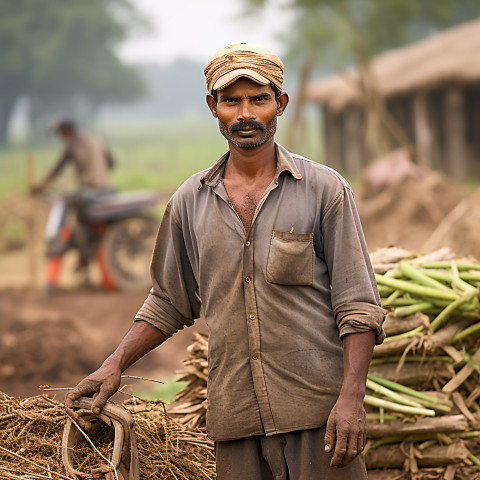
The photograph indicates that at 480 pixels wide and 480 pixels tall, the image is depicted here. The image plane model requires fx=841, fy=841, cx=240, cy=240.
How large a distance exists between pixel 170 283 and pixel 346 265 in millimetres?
595

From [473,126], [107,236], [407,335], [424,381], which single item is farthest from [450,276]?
[473,126]

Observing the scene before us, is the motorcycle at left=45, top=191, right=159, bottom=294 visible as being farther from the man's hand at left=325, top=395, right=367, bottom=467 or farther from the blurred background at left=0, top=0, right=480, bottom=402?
the man's hand at left=325, top=395, right=367, bottom=467

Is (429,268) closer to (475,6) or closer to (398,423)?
(398,423)

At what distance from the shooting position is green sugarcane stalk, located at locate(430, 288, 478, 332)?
335 cm

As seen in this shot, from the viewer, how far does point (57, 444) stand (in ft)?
8.53

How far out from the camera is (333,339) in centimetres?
247

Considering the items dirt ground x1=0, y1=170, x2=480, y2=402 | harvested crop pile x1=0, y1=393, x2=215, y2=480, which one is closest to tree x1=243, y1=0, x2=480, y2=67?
dirt ground x1=0, y1=170, x2=480, y2=402

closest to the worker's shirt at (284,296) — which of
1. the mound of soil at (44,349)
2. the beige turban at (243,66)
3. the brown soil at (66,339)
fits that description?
the beige turban at (243,66)

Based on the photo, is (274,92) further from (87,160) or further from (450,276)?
(87,160)

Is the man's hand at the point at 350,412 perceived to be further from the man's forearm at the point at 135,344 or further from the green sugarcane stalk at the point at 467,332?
the green sugarcane stalk at the point at 467,332

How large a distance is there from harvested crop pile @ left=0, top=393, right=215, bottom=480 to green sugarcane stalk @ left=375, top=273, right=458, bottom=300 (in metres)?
1.00

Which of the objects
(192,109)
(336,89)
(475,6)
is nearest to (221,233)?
(336,89)

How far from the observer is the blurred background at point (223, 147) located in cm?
841

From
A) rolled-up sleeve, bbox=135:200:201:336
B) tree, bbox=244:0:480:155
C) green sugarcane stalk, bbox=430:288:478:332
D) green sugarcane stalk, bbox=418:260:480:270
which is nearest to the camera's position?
rolled-up sleeve, bbox=135:200:201:336
